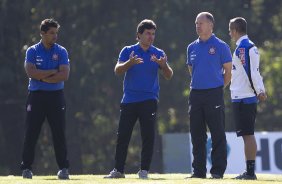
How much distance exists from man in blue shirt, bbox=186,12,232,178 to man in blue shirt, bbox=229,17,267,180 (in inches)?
5.2

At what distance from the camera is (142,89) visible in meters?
11.6

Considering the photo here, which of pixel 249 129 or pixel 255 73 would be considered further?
pixel 249 129

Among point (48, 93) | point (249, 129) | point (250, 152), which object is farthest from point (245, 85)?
point (48, 93)

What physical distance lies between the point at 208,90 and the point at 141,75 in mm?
785

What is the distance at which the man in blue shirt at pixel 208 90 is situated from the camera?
11511mm

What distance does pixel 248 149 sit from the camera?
11.7 m

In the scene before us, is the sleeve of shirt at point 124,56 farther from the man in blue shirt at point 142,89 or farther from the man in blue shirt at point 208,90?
the man in blue shirt at point 208,90

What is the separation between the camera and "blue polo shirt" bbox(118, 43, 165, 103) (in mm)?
11617

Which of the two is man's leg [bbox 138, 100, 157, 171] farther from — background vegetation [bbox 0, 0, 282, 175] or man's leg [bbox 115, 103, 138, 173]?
background vegetation [bbox 0, 0, 282, 175]

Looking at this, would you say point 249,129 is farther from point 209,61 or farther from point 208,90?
point 209,61

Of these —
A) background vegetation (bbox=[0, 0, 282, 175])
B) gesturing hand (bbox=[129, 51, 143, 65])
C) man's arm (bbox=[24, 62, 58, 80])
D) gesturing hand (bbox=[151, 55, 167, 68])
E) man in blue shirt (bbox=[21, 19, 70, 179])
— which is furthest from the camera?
background vegetation (bbox=[0, 0, 282, 175])

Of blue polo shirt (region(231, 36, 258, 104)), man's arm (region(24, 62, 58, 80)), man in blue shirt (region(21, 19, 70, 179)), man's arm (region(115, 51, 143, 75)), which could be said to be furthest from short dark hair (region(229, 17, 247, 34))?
man's arm (region(24, 62, 58, 80))

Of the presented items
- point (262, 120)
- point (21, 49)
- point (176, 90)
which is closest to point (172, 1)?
point (176, 90)

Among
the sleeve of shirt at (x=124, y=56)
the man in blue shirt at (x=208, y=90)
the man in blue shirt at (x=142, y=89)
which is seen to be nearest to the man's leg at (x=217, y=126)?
the man in blue shirt at (x=208, y=90)
